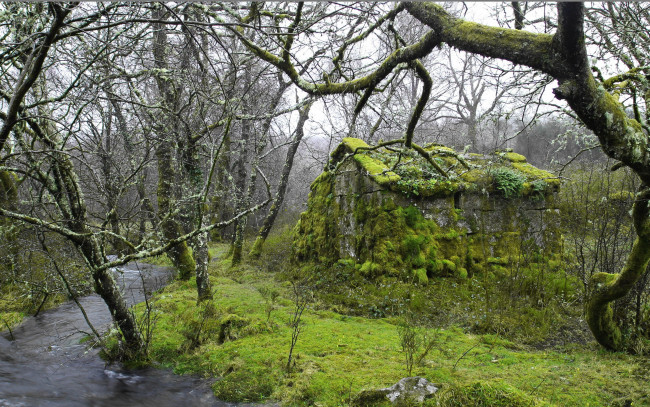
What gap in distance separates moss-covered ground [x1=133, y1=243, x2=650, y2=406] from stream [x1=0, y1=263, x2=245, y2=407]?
30cm

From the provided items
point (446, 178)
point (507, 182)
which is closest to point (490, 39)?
point (446, 178)

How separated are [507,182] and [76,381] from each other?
26.7 feet

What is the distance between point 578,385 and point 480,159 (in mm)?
6370

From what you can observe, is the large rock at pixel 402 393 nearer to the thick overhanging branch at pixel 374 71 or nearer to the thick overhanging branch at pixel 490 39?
the thick overhanging branch at pixel 490 39

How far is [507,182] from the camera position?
25.3 ft

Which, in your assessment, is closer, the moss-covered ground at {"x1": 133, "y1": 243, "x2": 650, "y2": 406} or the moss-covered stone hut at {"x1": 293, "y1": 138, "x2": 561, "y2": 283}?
the moss-covered ground at {"x1": 133, "y1": 243, "x2": 650, "y2": 406}

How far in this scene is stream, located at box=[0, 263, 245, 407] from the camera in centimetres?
405

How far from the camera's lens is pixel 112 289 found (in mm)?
4285

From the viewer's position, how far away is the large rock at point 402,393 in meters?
3.08

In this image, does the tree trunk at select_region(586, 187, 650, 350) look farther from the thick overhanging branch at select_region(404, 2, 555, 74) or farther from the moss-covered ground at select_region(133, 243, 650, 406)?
the thick overhanging branch at select_region(404, 2, 555, 74)

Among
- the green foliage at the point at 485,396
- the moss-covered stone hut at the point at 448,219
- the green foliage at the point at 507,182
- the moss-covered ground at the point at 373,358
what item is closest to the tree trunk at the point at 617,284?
the moss-covered ground at the point at 373,358

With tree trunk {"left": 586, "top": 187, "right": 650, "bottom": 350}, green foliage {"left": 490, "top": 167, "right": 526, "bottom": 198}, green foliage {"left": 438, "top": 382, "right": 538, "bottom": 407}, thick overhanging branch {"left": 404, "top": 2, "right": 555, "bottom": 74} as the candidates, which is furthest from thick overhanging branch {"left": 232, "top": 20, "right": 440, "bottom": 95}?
green foliage {"left": 490, "top": 167, "right": 526, "bottom": 198}

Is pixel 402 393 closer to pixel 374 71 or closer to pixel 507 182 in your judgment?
pixel 374 71

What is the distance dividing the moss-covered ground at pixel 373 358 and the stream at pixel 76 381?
11.9 inches
